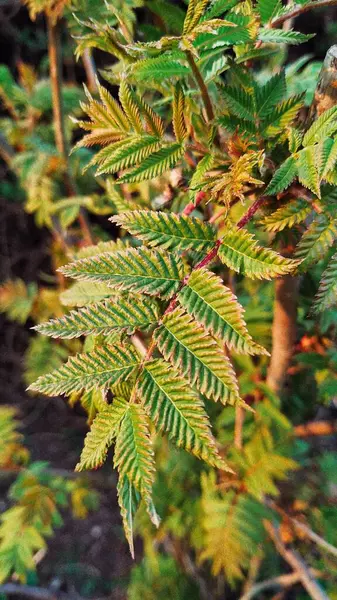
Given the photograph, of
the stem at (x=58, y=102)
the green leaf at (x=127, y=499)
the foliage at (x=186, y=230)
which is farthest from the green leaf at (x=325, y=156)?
the stem at (x=58, y=102)

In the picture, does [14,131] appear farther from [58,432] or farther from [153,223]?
[58,432]

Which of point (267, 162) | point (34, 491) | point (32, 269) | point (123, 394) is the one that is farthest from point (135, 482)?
point (32, 269)

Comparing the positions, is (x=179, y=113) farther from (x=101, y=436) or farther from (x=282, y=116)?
(x=101, y=436)

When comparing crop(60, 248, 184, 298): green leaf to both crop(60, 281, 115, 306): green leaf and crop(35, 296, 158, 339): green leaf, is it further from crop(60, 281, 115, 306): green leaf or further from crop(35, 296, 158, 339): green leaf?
crop(60, 281, 115, 306): green leaf

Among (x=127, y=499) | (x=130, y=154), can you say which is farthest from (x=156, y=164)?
(x=127, y=499)

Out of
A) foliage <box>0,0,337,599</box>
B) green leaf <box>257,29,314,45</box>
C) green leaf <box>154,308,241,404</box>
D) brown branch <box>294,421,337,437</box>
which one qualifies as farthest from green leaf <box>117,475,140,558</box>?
brown branch <box>294,421,337,437</box>
